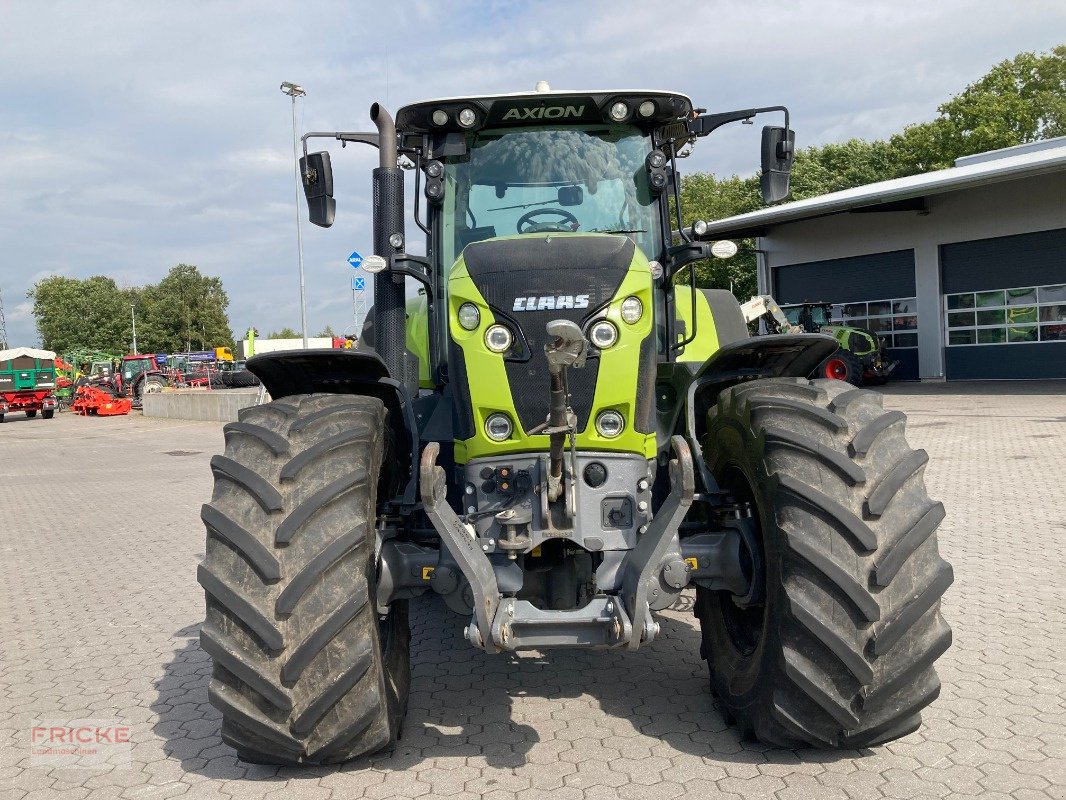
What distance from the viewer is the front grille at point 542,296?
12.0 ft

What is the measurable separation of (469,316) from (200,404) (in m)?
27.9

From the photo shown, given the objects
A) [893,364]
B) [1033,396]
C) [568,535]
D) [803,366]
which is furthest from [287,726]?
[893,364]

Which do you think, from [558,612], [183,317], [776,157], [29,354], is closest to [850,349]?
[776,157]

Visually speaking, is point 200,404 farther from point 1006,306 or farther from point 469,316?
point 469,316

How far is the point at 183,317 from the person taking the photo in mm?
84062

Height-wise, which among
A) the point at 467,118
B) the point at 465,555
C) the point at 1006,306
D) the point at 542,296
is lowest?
the point at 465,555

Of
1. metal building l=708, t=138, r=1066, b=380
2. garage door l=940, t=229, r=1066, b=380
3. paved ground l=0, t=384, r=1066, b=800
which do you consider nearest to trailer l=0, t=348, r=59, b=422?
metal building l=708, t=138, r=1066, b=380

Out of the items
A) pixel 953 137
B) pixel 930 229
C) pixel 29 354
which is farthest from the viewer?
pixel 953 137

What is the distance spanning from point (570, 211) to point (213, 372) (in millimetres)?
48063

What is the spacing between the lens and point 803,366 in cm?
431

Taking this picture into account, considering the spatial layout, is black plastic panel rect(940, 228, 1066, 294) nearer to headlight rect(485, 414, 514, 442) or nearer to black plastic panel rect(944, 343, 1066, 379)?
black plastic panel rect(944, 343, 1066, 379)

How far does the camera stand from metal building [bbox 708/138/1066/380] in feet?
76.1

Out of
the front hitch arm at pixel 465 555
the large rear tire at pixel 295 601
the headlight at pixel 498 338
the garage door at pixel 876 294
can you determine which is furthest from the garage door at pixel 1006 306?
the large rear tire at pixel 295 601

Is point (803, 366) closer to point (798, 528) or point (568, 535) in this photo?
point (798, 528)
